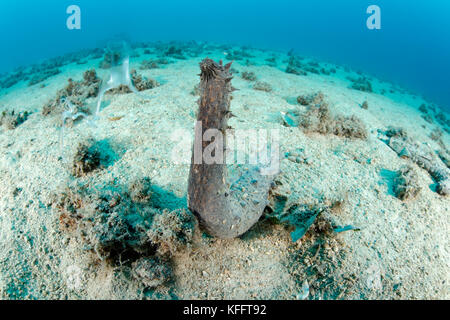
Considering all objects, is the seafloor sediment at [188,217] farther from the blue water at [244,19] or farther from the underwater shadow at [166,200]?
the blue water at [244,19]

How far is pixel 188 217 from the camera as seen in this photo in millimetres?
2672

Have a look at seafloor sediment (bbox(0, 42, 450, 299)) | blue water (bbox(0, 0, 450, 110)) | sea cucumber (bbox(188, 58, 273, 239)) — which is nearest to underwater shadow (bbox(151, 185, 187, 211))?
seafloor sediment (bbox(0, 42, 450, 299))

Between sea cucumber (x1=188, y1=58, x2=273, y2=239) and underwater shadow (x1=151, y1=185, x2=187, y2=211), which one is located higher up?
sea cucumber (x1=188, y1=58, x2=273, y2=239)

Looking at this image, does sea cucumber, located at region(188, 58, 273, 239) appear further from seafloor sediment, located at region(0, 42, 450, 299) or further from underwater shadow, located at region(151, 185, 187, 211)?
underwater shadow, located at region(151, 185, 187, 211)

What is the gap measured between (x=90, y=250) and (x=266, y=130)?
4.66m

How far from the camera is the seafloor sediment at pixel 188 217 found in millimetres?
2609

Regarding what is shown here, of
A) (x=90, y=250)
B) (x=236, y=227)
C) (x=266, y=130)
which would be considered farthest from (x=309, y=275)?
(x=266, y=130)

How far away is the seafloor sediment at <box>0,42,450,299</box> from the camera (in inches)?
103

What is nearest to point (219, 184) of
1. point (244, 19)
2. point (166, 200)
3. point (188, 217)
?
point (188, 217)

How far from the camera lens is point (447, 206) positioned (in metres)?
4.54

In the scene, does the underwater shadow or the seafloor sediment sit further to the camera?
the underwater shadow

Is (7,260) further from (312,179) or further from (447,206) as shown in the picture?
(447,206)

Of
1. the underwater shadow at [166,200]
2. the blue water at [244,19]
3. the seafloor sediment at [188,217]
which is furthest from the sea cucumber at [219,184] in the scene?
the blue water at [244,19]
